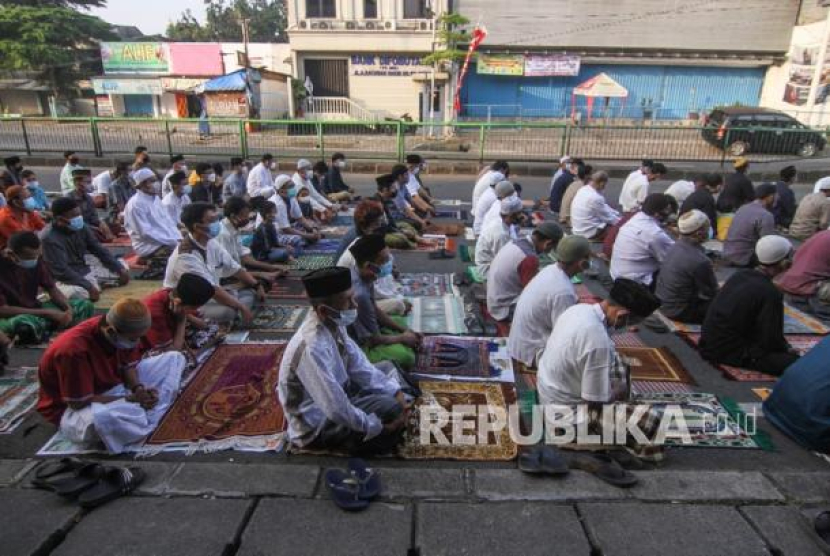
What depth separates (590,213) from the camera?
8.57m

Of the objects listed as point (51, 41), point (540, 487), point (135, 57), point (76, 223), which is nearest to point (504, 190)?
point (540, 487)

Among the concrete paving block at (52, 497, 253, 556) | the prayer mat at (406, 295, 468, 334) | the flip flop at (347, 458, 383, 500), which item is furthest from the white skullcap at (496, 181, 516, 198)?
the concrete paving block at (52, 497, 253, 556)

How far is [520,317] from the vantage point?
4.37 m

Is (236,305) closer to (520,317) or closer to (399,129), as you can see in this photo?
(520,317)

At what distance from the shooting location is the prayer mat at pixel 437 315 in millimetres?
5410

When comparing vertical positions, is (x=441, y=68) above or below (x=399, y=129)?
above

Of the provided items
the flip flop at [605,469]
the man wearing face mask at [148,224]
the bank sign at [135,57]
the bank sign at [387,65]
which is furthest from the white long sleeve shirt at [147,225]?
the bank sign at [135,57]

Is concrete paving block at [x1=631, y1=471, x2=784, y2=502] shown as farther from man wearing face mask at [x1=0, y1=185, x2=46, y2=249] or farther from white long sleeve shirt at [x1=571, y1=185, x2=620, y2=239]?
man wearing face mask at [x1=0, y1=185, x2=46, y2=249]

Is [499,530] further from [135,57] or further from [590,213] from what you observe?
[135,57]

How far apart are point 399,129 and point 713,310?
12.1 m

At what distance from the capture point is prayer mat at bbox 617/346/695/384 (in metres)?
4.50

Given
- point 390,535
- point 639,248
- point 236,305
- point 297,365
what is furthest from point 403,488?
point 639,248

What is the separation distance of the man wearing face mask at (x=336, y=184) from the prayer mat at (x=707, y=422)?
8.32m

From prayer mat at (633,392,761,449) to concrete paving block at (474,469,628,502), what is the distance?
0.77m
